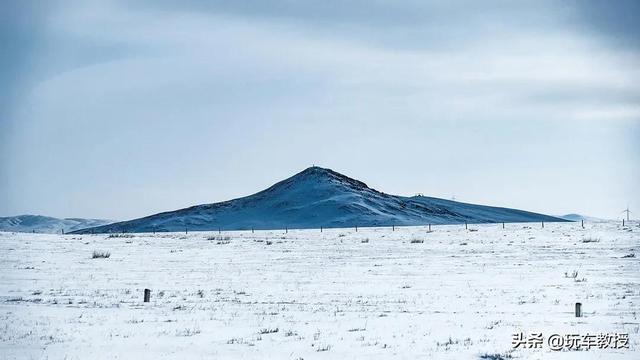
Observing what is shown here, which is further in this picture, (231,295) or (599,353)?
(231,295)

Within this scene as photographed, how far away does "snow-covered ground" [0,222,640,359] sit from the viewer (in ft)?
48.8

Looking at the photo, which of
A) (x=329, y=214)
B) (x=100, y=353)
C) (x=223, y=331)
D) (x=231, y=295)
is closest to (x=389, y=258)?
(x=231, y=295)

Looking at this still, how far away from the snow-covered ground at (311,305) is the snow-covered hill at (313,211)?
86884 millimetres

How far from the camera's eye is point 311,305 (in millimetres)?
21172

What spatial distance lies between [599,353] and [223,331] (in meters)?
8.68

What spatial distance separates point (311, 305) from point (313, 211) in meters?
114

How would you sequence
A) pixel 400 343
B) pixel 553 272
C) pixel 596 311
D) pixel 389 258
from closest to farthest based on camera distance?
pixel 400 343 < pixel 596 311 < pixel 553 272 < pixel 389 258

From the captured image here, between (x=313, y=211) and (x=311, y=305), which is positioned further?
(x=313, y=211)

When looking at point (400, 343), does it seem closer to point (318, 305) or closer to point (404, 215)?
point (318, 305)

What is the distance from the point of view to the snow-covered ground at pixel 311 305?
1488 cm

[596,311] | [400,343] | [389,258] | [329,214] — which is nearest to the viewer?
[400,343]

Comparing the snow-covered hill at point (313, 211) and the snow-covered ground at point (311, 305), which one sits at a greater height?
the snow-covered hill at point (313, 211)

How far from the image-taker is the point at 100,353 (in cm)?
1418

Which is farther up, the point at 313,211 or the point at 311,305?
the point at 313,211
